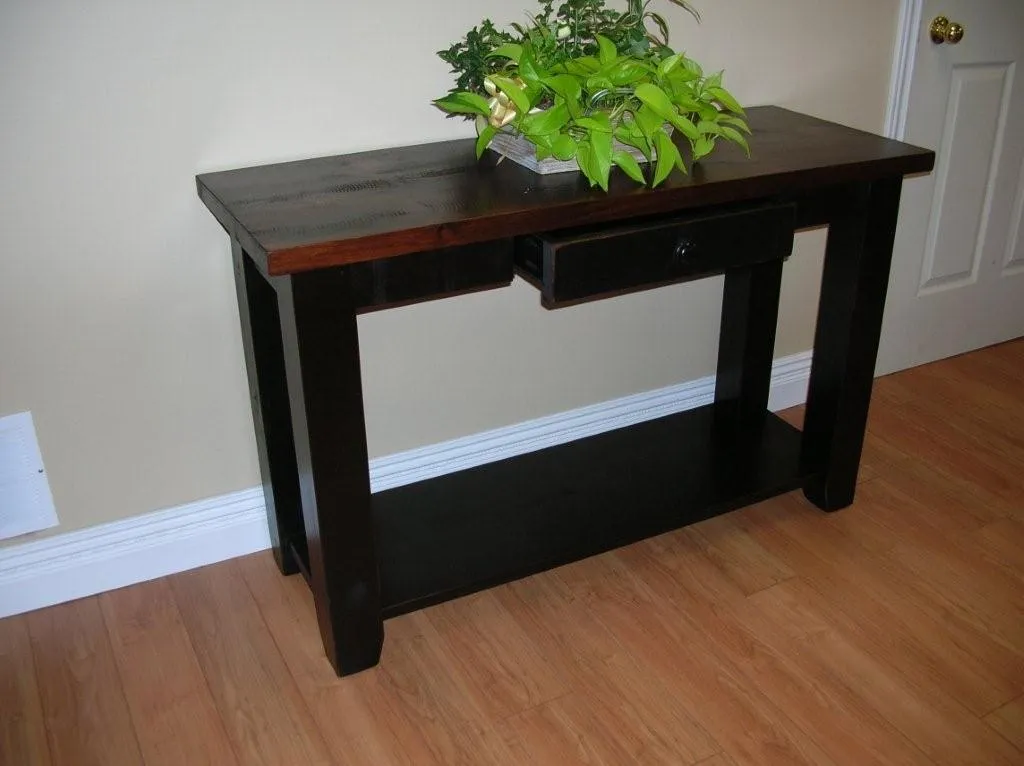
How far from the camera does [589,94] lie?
149cm

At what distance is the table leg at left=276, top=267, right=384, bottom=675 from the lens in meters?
1.34

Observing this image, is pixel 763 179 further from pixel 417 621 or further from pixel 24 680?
pixel 24 680

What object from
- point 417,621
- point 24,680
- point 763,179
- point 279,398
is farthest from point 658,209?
point 24,680

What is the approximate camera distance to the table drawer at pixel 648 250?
1.42m

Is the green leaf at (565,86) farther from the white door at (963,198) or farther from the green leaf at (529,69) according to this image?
the white door at (963,198)

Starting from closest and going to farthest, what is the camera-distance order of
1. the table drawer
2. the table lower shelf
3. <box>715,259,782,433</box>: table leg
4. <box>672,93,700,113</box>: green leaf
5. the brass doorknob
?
the table drawer → <box>672,93,700,113</box>: green leaf → the table lower shelf → <box>715,259,782,433</box>: table leg → the brass doorknob

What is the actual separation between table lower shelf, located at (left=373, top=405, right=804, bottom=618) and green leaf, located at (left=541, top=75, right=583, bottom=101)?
77 cm

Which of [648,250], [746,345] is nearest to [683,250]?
[648,250]

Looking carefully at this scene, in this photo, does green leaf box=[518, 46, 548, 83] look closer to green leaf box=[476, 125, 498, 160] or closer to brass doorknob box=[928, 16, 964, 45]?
green leaf box=[476, 125, 498, 160]

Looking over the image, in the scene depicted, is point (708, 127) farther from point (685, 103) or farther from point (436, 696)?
point (436, 696)

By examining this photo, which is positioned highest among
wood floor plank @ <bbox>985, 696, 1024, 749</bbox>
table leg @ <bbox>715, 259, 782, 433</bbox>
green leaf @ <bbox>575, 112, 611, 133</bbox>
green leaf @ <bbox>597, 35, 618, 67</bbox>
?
green leaf @ <bbox>597, 35, 618, 67</bbox>

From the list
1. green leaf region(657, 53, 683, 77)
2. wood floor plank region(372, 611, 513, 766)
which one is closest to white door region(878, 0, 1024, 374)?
green leaf region(657, 53, 683, 77)

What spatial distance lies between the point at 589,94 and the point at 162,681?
117 cm

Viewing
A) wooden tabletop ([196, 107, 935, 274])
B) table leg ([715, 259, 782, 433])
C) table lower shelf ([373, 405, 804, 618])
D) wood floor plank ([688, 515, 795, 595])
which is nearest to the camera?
wooden tabletop ([196, 107, 935, 274])
